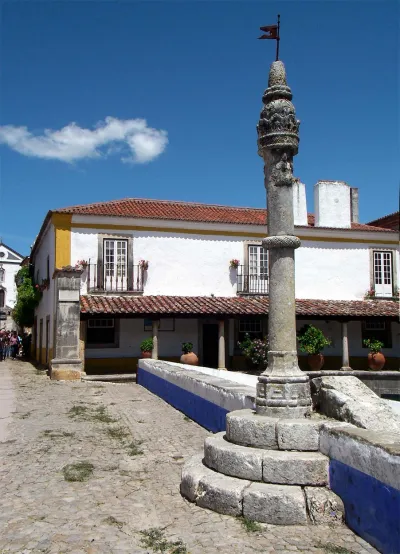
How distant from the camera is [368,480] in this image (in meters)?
3.81

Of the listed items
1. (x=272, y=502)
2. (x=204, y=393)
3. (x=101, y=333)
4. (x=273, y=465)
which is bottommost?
(x=272, y=502)

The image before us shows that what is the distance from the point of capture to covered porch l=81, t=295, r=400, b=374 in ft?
58.5

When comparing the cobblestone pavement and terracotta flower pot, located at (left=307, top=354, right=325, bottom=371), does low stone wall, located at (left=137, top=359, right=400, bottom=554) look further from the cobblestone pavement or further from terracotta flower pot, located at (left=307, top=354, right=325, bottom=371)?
terracotta flower pot, located at (left=307, top=354, right=325, bottom=371)

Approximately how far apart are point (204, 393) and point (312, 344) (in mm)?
11031

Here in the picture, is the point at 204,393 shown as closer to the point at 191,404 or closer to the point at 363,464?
the point at 191,404

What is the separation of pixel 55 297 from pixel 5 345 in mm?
10948

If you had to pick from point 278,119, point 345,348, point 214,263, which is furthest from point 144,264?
point 278,119

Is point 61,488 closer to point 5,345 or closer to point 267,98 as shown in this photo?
point 267,98

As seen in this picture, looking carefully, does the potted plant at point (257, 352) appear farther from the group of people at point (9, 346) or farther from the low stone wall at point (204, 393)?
the group of people at point (9, 346)

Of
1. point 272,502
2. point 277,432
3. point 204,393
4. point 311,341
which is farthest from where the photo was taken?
point 311,341

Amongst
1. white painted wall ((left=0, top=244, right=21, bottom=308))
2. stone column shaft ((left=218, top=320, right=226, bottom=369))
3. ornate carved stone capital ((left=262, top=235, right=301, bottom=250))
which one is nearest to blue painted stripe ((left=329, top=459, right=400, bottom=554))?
ornate carved stone capital ((left=262, top=235, right=301, bottom=250))

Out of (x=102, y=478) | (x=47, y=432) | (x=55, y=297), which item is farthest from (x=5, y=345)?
(x=102, y=478)

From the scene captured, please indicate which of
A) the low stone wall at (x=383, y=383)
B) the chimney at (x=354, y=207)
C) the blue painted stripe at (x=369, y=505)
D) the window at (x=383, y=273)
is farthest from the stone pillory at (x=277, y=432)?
the chimney at (x=354, y=207)

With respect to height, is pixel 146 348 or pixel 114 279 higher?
pixel 114 279
